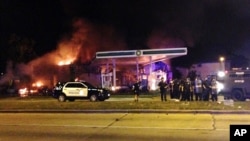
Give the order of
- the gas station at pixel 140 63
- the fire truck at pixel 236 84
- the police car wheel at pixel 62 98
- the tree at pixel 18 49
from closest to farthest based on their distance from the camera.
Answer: the fire truck at pixel 236 84, the police car wheel at pixel 62 98, the gas station at pixel 140 63, the tree at pixel 18 49

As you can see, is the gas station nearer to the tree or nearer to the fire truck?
the tree

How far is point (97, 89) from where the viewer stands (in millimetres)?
27469

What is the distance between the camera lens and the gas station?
1573 inches

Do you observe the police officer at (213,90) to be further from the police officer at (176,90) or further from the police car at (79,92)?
the police car at (79,92)

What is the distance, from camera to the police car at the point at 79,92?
89.9ft

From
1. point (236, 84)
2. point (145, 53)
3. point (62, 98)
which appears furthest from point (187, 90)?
point (145, 53)

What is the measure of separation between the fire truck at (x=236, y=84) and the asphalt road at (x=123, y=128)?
8.07 metres

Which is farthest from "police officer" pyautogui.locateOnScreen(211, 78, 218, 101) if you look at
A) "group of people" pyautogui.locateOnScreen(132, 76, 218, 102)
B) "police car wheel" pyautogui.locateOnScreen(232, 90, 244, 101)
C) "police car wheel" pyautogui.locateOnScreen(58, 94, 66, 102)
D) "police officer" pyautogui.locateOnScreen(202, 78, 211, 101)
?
"police car wheel" pyautogui.locateOnScreen(58, 94, 66, 102)

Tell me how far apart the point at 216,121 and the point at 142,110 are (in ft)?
15.9

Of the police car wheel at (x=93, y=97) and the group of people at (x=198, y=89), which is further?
the police car wheel at (x=93, y=97)

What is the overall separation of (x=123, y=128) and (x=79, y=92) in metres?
14.0

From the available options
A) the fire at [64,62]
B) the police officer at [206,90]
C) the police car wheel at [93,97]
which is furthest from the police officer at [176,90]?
the fire at [64,62]

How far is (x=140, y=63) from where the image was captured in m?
46.2

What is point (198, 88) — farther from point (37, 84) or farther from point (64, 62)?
point (64, 62)
